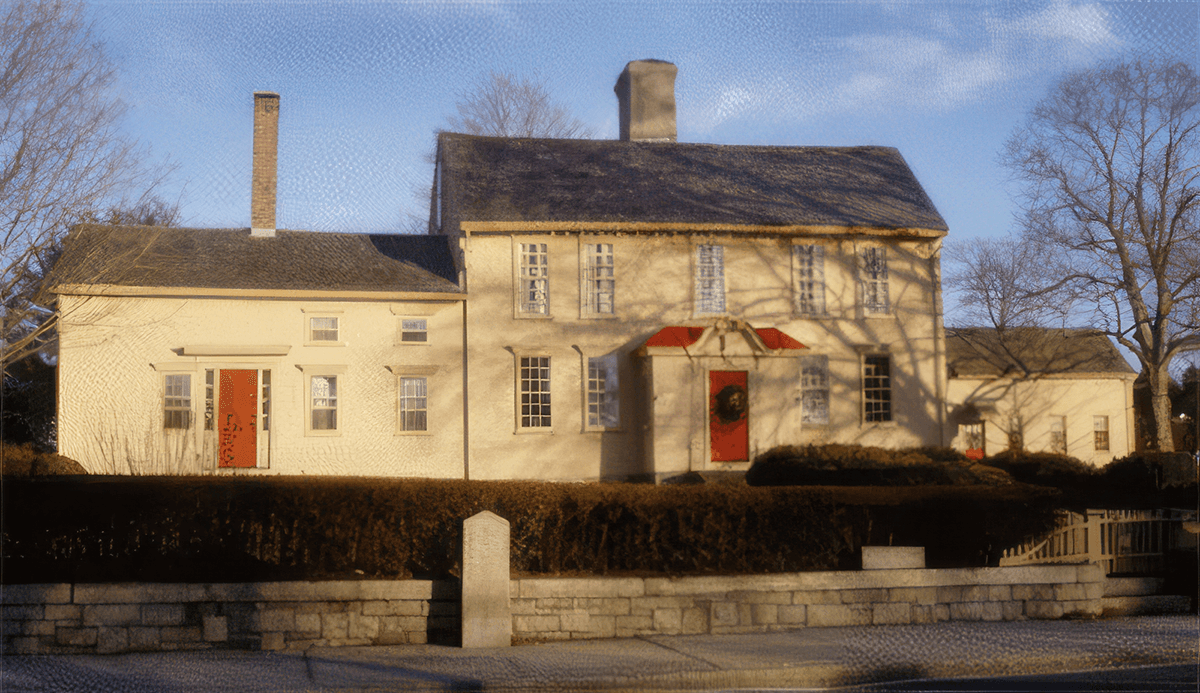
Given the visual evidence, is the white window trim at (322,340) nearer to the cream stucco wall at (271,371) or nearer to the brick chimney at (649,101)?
the cream stucco wall at (271,371)

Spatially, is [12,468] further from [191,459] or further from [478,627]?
[191,459]

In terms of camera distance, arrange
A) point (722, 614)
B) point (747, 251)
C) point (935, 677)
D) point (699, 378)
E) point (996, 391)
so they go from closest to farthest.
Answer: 1. point (935, 677)
2. point (722, 614)
3. point (699, 378)
4. point (747, 251)
5. point (996, 391)

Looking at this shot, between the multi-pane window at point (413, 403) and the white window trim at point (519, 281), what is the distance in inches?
101

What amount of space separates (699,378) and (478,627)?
40.5 ft

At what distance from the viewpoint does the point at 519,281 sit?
2134 cm

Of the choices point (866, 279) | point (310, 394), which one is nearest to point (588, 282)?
point (310, 394)

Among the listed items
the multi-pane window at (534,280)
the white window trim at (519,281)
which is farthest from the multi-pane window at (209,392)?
the multi-pane window at (534,280)

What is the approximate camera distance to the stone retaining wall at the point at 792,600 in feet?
31.2

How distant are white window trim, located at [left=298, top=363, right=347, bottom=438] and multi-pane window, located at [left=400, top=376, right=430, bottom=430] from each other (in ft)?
4.00

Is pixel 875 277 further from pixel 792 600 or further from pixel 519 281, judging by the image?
pixel 792 600

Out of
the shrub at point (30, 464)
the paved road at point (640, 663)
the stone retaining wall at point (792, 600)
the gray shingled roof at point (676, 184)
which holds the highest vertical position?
the gray shingled roof at point (676, 184)

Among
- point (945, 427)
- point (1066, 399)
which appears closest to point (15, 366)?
point (945, 427)

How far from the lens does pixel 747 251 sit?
22344 millimetres

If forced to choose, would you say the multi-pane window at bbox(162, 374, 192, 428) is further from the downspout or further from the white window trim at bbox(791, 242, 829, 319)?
the downspout
